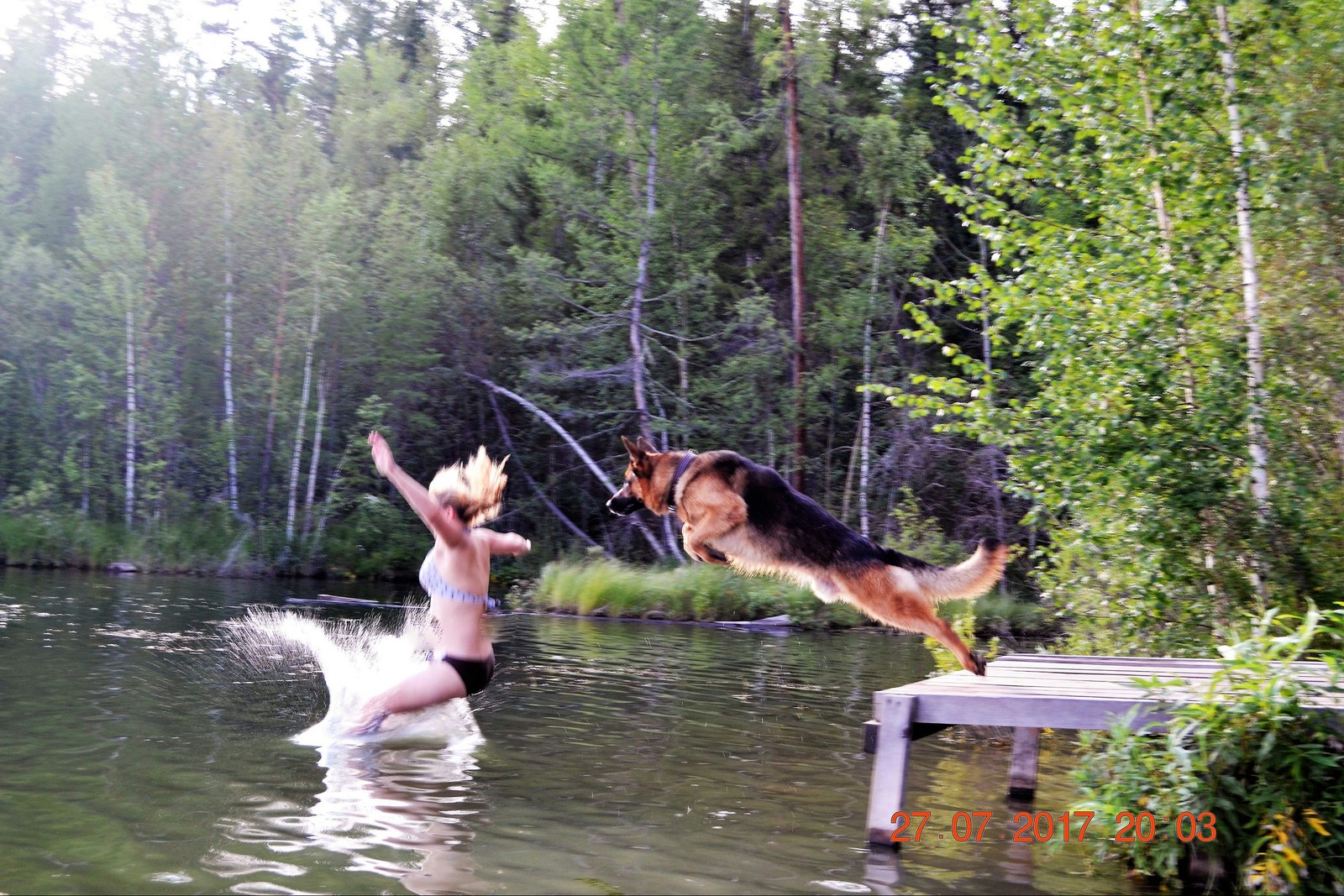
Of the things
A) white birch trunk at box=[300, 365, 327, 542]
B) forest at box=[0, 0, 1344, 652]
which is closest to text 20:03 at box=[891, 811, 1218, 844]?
forest at box=[0, 0, 1344, 652]

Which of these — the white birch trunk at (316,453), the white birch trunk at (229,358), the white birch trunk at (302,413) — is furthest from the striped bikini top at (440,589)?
the white birch trunk at (229,358)

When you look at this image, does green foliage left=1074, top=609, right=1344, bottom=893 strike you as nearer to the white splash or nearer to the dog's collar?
the dog's collar

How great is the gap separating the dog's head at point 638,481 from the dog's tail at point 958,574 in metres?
1.40

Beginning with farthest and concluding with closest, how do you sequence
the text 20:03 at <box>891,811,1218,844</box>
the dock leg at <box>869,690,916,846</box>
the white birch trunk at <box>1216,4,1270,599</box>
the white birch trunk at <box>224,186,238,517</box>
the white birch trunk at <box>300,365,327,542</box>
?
the white birch trunk at <box>224,186,238,517</box> < the white birch trunk at <box>300,365,327,542</box> < the white birch trunk at <box>1216,4,1270,599</box> < the dock leg at <box>869,690,916,846</box> < the text 20:03 at <box>891,811,1218,844</box>

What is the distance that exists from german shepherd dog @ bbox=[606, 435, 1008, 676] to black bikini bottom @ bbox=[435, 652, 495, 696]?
63.8 inches

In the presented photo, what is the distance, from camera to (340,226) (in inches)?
1137

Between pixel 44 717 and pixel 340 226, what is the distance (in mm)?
22479

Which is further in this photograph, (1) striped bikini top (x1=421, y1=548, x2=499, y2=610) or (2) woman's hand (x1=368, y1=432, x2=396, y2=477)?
(1) striped bikini top (x1=421, y1=548, x2=499, y2=610)

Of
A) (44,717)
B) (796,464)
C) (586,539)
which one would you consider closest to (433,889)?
(44,717)

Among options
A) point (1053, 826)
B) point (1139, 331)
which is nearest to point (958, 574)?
point (1053, 826)

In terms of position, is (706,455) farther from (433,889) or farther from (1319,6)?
(1319,6)

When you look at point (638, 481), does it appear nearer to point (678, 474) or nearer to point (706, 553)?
point (678, 474)

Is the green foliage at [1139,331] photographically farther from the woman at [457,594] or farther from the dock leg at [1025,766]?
the woman at [457,594]

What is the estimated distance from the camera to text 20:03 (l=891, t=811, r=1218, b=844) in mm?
4801
